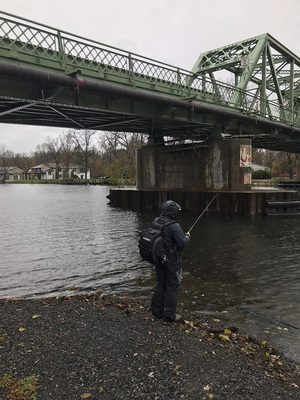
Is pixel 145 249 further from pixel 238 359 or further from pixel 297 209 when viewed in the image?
pixel 297 209

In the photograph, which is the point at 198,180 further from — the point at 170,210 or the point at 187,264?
the point at 170,210

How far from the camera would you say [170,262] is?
496 centimetres

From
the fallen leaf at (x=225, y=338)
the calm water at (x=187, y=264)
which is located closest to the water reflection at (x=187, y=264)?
the calm water at (x=187, y=264)

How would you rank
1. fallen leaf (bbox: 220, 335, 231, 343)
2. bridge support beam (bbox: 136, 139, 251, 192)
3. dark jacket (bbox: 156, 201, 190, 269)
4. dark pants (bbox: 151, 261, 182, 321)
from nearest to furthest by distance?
fallen leaf (bbox: 220, 335, 231, 343) < dark jacket (bbox: 156, 201, 190, 269) < dark pants (bbox: 151, 261, 182, 321) < bridge support beam (bbox: 136, 139, 251, 192)

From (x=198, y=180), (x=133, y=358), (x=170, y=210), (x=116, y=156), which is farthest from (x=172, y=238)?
(x=116, y=156)

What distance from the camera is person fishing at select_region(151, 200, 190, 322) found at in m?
4.92

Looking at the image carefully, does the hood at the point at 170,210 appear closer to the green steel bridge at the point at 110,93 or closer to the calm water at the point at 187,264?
the calm water at the point at 187,264

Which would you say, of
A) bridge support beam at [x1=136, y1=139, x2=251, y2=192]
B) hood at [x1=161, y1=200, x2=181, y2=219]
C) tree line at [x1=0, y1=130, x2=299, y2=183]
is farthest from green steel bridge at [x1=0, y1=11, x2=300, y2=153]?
tree line at [x1=0, y1=130, x2=299, y2=183]

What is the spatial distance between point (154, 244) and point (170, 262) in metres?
0.39

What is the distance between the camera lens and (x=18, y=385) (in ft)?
10.8

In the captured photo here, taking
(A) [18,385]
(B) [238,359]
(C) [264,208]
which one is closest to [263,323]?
(B) [238,359]

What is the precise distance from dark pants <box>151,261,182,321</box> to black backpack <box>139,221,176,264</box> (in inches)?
8.1

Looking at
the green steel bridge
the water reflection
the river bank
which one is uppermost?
the green steel bridge

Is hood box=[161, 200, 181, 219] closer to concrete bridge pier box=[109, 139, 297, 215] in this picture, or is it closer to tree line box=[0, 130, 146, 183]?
concrete bridge pier box=[109, 139, 297, 215]
